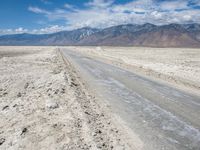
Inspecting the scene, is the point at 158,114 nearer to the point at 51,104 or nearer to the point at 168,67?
the point at 51,104

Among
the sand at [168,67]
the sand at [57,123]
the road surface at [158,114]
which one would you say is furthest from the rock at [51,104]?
the sand at [168,67]

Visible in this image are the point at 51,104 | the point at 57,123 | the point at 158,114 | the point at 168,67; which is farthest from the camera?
the point at 168,67

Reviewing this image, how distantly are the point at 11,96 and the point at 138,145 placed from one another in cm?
701

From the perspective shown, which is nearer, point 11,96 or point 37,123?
point 37,123

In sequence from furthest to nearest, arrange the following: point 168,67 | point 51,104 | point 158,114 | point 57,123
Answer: point 168,67 → point 51,104 → point 158,114 → point 57,123

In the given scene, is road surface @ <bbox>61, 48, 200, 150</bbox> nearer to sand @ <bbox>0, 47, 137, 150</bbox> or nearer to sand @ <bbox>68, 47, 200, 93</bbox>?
sand @ <bbox>0, 47, 137, 150</bbox>

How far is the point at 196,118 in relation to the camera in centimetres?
810

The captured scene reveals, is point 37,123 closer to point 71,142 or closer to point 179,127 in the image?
point 71,142

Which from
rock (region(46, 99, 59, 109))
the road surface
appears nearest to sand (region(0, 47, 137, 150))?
rock (region(46, 99, 59, 109))

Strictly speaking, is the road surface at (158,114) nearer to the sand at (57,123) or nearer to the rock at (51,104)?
the sand at (57,123)

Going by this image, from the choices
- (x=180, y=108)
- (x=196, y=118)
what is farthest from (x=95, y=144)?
(x=180, y=108)

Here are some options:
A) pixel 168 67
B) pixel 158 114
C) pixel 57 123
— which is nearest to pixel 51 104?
pixel 57 123

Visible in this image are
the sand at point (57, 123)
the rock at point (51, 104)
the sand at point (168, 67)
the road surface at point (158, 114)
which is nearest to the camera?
the sand at point (57, 123)

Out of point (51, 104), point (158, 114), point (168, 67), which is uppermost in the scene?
point (51, 104)
